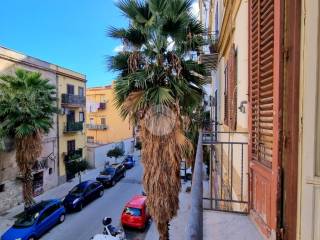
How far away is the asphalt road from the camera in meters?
11.3

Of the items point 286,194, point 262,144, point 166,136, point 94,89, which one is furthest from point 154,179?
point 94,89

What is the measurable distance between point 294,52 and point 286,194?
0.78 metres

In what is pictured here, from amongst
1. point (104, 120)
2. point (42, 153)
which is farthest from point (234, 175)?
point (104, 120)

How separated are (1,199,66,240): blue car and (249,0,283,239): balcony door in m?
9.94

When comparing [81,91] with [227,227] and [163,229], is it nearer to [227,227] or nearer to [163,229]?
[163,229]

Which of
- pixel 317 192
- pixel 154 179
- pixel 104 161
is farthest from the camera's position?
pixel 104 161

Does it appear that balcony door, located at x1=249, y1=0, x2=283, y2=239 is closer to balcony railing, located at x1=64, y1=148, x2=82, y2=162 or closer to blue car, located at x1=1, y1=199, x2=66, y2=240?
blue car, located at x1=1, y1=199, x2=66, y2=240

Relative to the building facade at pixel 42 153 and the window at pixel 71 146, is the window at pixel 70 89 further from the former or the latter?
the window at pixel 71 146

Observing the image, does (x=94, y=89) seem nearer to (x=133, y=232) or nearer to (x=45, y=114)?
(x=45, y=114)

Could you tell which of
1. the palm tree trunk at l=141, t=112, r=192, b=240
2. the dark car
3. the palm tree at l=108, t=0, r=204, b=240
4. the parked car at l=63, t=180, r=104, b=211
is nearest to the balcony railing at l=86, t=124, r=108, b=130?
the dark car

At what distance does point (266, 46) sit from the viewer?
8.32 ft

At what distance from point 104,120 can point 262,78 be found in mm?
31521

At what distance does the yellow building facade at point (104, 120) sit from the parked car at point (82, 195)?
54.3 ft

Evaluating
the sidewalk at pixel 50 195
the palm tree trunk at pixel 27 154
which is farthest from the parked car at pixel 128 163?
the palm tree trunk at pixel 27 154
